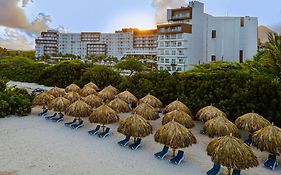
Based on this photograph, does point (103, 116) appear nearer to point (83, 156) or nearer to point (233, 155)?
point (83, 156)

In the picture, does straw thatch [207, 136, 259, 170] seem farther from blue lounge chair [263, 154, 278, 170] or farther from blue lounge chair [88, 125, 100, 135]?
blue lounge chair [88, 125, 100, 135]

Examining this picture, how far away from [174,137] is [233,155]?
2.49 metres

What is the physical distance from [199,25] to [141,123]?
40.8 meters

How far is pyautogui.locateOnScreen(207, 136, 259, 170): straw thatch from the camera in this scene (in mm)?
9125

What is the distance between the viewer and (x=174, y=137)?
10977 mm

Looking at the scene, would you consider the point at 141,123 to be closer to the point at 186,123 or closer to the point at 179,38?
the point at 186,123

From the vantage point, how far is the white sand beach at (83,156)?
10.3 metres

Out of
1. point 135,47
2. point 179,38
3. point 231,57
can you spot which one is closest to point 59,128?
point 179,38

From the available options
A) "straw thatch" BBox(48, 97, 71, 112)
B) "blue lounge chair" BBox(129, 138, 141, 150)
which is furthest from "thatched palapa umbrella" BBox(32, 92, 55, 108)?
"blue lounge chair" BBox(129, 138, 141, 150)

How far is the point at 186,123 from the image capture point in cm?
1407

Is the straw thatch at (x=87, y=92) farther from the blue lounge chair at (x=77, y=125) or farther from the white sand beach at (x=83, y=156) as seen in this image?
the white sand beach at (x=83, y=156)

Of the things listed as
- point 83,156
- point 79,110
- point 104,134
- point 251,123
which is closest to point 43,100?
point 79,110

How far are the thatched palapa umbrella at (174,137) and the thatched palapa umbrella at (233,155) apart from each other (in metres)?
1.70

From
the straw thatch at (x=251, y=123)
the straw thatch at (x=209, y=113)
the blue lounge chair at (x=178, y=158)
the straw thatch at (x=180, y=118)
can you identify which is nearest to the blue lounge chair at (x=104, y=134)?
the straw thatch at (x=180, y=118)
